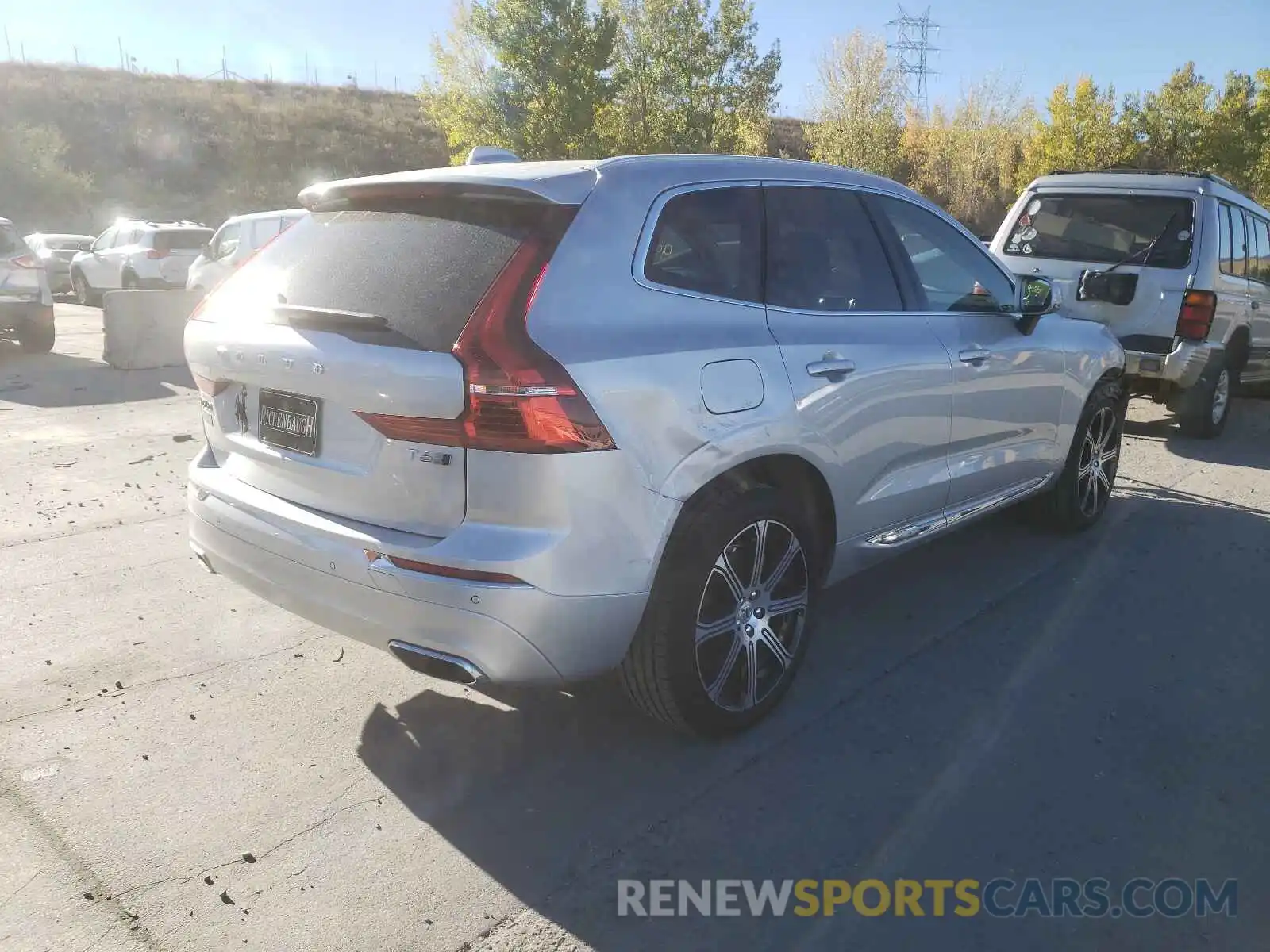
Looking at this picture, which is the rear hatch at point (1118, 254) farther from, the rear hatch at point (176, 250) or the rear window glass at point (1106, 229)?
the rear hatch at point (176, 250)

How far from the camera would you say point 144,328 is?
11891mm

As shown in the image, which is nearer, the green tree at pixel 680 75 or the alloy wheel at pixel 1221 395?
the alloy wheel at pixel 1221 395

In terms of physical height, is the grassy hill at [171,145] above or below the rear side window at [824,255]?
above

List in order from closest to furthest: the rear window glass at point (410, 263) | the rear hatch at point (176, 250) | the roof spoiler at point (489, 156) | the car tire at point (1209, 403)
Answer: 1. the rear window glass at point (410, 263)
2. the roof spoiler at point (489, 156)
3. the car tire at point (1209, 403)
4. the rear hatch at point (176, 250)

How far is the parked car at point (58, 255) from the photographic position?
23.0 m

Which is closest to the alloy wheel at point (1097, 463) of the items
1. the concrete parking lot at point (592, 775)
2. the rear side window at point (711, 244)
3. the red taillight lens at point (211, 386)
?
the concrete parking lot at point (592, 775)

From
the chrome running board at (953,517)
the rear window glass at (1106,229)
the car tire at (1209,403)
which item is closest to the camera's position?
the chrome running board at (953,517)

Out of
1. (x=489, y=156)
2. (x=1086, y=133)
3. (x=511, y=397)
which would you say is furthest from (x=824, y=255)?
(x=1086, y=133)

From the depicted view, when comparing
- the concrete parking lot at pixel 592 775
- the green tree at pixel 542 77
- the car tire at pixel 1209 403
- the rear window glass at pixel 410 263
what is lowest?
the concrete parking lot at pixel 592 775

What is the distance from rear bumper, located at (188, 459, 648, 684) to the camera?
280 cm

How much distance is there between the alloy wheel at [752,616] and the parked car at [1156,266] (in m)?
5.01

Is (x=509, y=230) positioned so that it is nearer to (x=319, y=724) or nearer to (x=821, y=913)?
(x=319, y=724)

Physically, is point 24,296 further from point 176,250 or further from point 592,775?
point 592,775

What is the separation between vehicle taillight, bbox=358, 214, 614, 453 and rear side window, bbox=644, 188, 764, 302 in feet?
1.78
